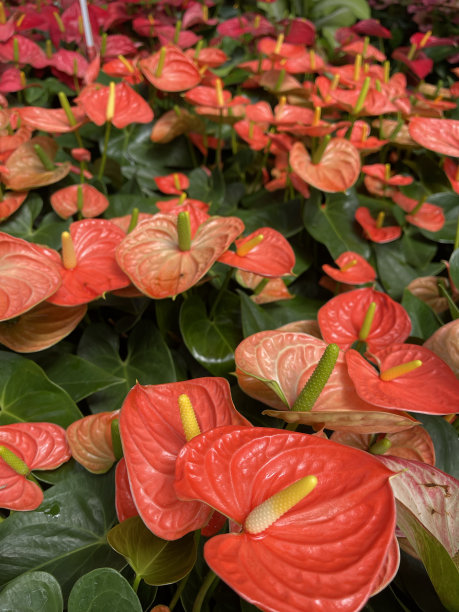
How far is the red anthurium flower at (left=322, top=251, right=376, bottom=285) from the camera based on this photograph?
35.5 inches

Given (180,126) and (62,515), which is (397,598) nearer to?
(62,515)

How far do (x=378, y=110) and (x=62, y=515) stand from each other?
3.39ft

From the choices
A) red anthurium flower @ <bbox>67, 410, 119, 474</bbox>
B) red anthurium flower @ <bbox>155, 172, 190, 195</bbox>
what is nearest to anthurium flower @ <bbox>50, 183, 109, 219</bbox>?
red anthurium flower @ <bbox>155, 172, 190, 195</bbox>

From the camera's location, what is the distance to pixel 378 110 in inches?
43.0

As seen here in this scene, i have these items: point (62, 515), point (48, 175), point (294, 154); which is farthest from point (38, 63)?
point (62, 515)

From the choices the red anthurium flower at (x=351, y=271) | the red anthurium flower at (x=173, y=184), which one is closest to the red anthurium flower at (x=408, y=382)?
the red anthurium flower at (x=351, y=271)

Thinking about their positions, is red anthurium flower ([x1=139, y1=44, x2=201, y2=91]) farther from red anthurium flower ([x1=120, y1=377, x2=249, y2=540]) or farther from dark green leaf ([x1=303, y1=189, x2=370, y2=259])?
red anthurium flower ([x1=120, y1=377, x2=249, y2=540])

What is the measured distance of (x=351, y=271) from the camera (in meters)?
0.94

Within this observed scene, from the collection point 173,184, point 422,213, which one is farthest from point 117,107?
point 422,213

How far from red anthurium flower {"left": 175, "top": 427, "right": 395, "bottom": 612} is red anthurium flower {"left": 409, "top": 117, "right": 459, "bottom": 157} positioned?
24.6 inches

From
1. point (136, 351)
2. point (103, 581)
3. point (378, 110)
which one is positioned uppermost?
point (378, 110)

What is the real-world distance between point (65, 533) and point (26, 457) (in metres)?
0.11

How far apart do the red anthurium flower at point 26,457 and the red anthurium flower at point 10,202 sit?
540 mm

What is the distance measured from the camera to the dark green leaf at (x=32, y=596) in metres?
0.39
